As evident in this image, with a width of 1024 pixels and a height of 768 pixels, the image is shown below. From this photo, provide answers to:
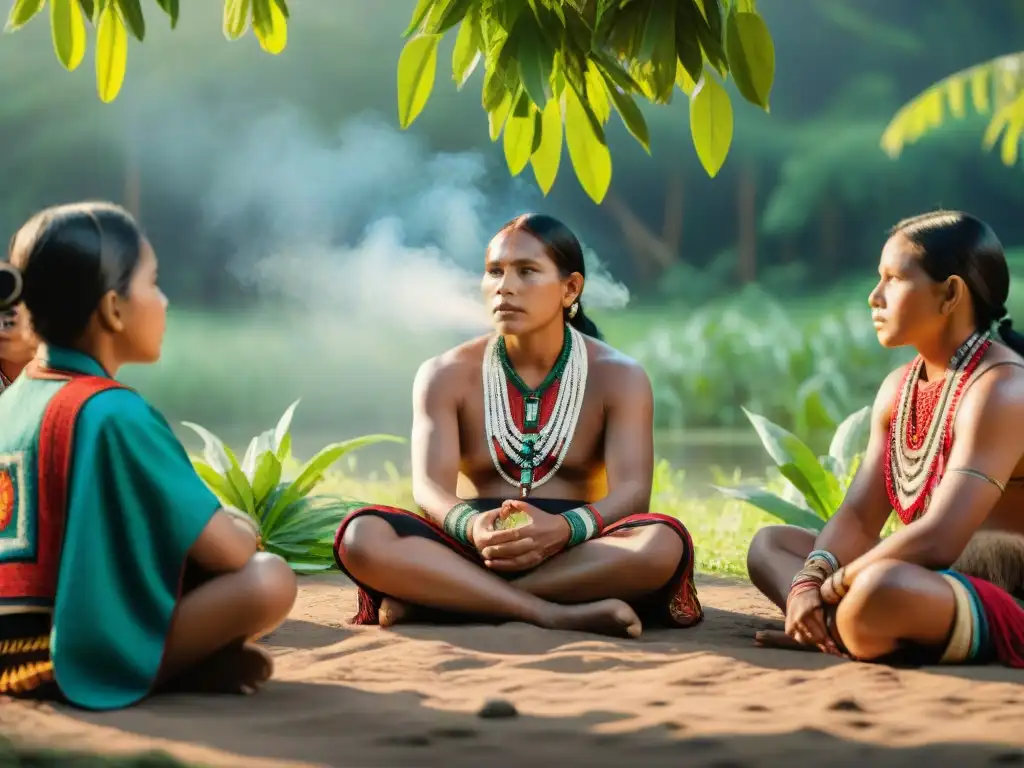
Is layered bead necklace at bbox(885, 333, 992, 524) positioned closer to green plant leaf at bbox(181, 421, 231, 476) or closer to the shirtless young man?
the shirtless young man

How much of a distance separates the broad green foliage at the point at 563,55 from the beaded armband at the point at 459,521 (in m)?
1.10

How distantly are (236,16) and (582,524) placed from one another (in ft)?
5.94

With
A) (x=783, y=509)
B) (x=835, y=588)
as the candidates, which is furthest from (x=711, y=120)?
(x=783, y=509)

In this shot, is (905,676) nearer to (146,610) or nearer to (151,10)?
(146,610)

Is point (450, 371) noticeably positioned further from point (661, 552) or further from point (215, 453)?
point (215, 453)

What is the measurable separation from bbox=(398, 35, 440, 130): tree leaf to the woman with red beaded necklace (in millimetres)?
1369

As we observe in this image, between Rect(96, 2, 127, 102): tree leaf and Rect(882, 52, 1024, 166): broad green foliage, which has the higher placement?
Rect(882, 52, 1024, 166): broad green foliage

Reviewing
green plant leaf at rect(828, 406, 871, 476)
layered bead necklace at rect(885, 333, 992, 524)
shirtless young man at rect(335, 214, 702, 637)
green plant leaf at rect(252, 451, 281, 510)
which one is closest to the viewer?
layered bead necklace at rect(885, 333, 992, 524)

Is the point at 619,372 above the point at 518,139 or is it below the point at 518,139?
below

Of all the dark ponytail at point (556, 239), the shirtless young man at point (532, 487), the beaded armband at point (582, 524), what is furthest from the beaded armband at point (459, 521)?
the dark ponytail at point (556, 239)

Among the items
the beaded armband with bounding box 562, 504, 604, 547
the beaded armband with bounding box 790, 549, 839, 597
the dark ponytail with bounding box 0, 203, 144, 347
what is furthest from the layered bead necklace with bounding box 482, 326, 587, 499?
the dark ponytail with bounding box 0, 203, 144, 347

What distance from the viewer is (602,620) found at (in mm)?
3953

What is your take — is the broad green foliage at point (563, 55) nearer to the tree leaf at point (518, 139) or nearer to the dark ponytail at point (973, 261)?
the tree leaf at point (518, 139)

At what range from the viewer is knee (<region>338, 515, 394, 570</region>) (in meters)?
4.11
